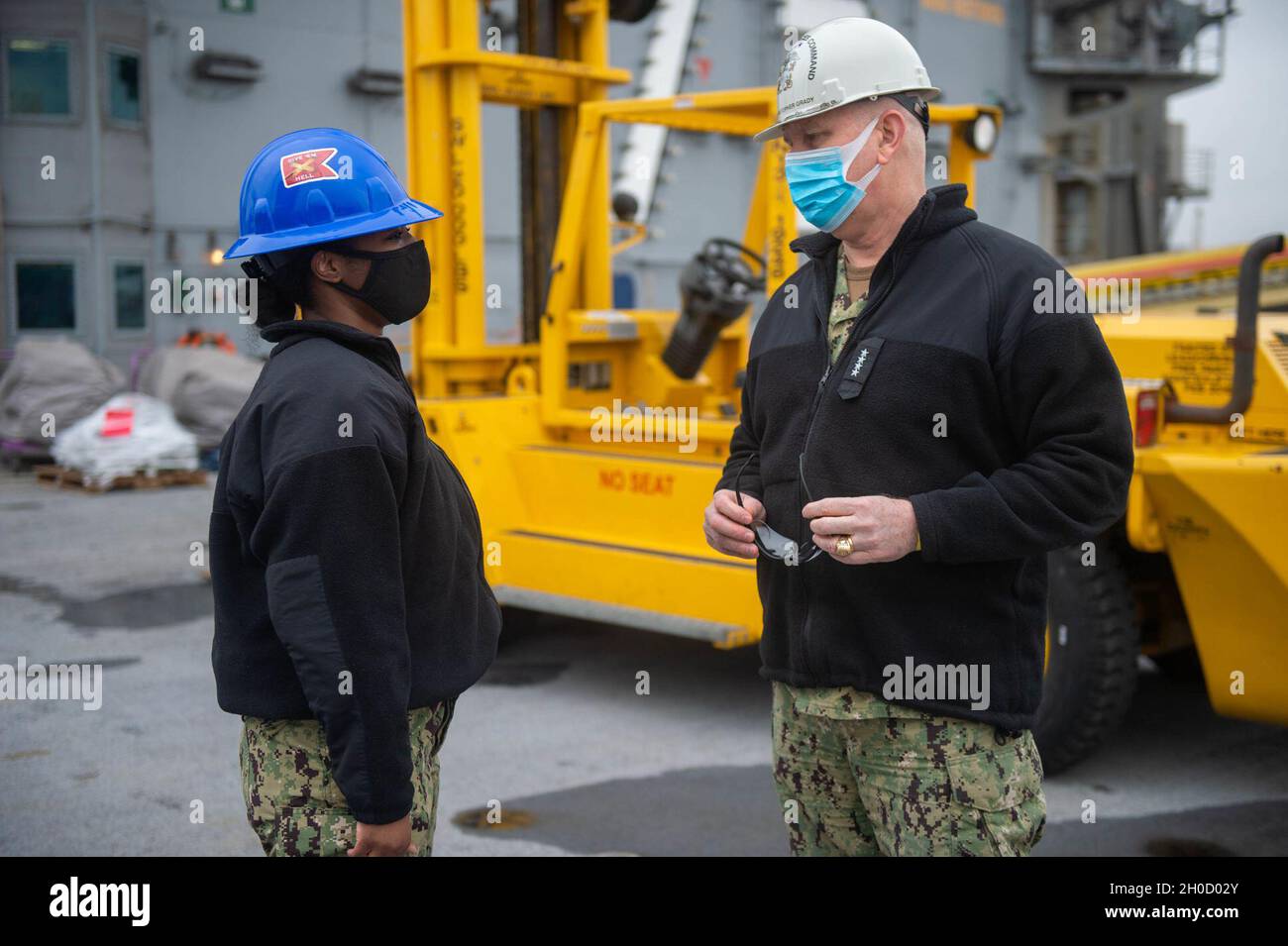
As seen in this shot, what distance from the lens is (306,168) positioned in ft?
7.38

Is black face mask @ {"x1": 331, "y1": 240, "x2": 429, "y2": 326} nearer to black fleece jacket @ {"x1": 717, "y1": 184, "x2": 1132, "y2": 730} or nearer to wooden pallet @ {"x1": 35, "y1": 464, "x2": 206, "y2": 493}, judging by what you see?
black fleece jacket @ {"x1": 717, "y1": 184, "x2": 1132, "y2": 730}

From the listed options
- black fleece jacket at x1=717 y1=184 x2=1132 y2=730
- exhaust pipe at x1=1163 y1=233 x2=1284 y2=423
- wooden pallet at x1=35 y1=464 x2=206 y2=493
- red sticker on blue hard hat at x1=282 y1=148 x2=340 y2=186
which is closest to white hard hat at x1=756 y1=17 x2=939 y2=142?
black fleece jacket at x1=717 y1=184 x2=1132 y2=730

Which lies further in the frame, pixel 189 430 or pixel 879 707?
Answer: pixel 189 430

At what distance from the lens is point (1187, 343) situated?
514 cm

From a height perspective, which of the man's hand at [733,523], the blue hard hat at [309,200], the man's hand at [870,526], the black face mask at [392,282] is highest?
the blue hard hat at [309,200]

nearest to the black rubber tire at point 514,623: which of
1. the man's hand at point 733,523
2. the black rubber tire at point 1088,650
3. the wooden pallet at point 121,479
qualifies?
the black rubber tire at point 1088,650

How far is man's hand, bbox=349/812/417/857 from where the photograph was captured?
2109mm

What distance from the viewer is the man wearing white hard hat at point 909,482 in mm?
2162

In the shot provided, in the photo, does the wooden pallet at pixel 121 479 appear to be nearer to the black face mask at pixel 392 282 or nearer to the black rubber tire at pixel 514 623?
the black rubber tire at pixel 514 623

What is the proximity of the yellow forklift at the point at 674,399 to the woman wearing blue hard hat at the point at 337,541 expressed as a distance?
121 inches

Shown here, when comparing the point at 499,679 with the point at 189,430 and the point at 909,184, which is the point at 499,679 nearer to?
the point at 909,184

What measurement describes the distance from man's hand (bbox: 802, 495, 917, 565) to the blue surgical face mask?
541 millimetres
